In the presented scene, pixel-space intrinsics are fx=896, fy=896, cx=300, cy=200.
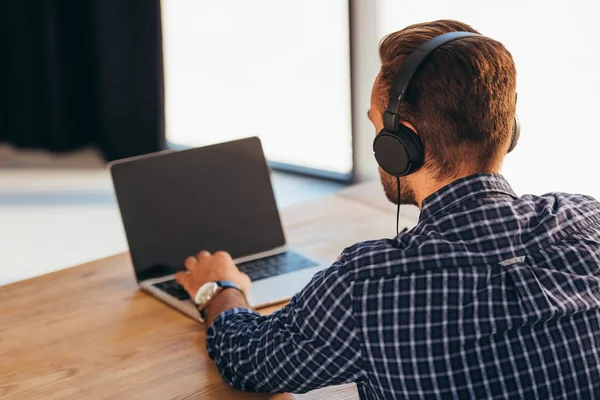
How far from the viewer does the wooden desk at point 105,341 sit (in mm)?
1365

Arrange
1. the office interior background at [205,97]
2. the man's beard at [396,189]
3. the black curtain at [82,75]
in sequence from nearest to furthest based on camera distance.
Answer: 1. the man's beard at [396,189]
2. the office interior background at [205,97]
3. the black curtain at [82,75]

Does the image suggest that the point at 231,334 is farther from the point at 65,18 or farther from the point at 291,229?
the point at 65,18

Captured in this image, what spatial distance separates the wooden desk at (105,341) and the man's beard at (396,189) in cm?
30

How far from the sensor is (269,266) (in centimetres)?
180

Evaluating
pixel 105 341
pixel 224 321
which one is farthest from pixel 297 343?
pixel 105 341

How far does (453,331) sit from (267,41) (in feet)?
10.5

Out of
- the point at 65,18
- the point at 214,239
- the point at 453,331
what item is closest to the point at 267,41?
the point at 65,18

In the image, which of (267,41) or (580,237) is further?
(267,41)

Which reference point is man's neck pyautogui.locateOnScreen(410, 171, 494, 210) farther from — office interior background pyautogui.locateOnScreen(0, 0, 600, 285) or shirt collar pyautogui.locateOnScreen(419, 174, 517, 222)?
office interior background pyautogui.locateOnScreen(0, 0, 600, 285)

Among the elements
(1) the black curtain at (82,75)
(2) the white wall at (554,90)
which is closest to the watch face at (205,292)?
(2) the white wall at (554,90)

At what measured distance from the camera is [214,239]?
182 cm

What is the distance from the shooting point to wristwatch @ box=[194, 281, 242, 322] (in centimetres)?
156

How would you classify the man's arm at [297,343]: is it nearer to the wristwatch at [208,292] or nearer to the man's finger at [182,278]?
the wristwatch at [208,292]

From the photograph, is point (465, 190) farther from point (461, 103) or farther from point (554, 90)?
point (554, 90)
